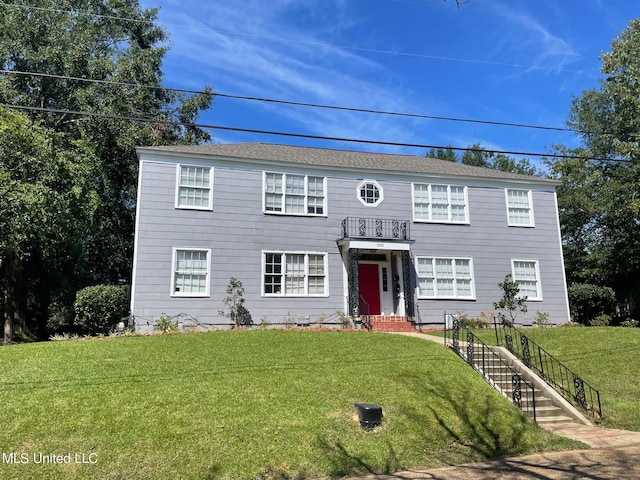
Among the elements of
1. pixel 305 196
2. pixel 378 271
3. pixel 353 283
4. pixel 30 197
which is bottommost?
pixel 353 283

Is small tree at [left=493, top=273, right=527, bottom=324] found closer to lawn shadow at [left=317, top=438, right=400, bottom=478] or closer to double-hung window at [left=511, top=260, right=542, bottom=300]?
double-hung window at [left=511, top=260, right=542, bottom=300]

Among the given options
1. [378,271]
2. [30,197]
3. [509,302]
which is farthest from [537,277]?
[30,197]

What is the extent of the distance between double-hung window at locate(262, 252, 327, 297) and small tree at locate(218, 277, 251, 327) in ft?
2.90

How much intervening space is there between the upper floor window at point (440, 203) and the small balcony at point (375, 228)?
0.98 m

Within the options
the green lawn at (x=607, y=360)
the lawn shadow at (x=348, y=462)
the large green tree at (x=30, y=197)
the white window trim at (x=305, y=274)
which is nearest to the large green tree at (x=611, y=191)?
the green lawn at (x=607, y=360)

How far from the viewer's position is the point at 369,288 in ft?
57.4

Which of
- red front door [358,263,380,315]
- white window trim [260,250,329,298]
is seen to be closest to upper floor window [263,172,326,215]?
white window trim [260,250,329,298]

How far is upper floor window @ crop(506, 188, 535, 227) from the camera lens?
19.0 m

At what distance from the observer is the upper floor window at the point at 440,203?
18297mm

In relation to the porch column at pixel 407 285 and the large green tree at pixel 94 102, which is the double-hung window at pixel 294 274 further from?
the large green tree at pixel 94 102

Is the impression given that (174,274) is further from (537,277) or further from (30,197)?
(537,277)

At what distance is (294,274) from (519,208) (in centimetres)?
987

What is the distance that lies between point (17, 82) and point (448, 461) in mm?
22688

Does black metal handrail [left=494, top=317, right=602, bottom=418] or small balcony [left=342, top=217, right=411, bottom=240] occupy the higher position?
small balcony [left=342, top=217, right=411, bottom=240]
